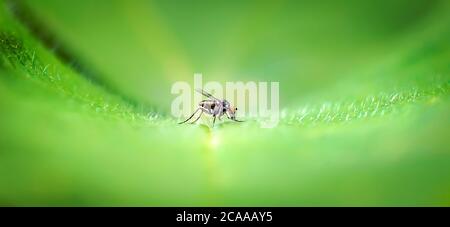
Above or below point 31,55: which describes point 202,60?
above

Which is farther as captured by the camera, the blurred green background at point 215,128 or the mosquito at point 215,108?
the mosquito at point 215,108

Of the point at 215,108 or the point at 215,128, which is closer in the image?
the point at 215,128

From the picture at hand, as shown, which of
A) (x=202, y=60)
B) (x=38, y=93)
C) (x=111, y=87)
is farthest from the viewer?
(x=202, y=60)

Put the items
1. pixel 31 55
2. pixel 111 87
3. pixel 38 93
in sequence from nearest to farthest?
1. pixel 38 93
2. pixel 31 55
3. pixel 111 87

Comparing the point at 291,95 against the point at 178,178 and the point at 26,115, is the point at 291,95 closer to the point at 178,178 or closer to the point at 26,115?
the point at 178,178

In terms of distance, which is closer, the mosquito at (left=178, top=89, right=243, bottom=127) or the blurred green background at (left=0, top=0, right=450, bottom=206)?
the blurred green background at (left=0, top=0, right=450, bottom=206)

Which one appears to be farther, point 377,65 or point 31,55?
point 377,65

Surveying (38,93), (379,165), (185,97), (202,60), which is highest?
(202,60)

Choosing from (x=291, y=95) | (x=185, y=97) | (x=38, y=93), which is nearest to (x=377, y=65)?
(x=291, y=95)
